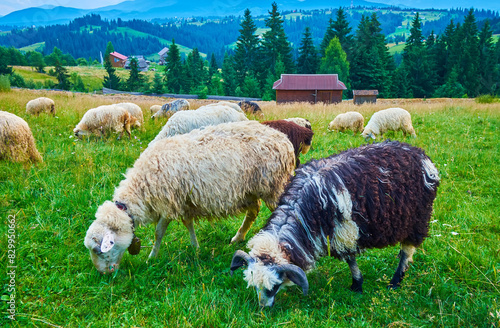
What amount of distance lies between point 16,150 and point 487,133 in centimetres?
1330

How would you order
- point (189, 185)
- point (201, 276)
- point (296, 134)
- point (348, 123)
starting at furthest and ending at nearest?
point (348, 123)
point (296, 134)
point (189, 185)
point (201, 276)

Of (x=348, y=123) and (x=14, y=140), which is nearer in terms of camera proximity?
(x=14, y=140)

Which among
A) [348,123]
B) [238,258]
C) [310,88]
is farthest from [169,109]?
[310,88]

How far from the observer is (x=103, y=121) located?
9750 mm

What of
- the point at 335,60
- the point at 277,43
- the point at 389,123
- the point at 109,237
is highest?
the point at 277,43

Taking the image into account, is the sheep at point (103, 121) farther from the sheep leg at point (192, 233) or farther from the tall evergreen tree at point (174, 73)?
the tall evergreen tree at point (174, 73)

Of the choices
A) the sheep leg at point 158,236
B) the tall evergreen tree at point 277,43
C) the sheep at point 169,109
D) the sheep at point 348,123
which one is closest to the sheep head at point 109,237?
the sheep leg at point 158,236

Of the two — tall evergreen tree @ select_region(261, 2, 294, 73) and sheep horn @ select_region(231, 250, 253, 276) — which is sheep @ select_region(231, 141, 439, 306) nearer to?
sheep horn @ select_region(231, 250, 253, 276)

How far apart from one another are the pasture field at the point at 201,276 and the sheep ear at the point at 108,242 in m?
0.38

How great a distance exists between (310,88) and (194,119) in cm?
4312

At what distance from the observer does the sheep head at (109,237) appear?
345 centimetres

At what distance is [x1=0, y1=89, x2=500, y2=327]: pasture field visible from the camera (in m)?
2.88

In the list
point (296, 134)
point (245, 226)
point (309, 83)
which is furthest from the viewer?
point (309, 83)

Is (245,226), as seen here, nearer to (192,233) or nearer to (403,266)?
(192,233)
